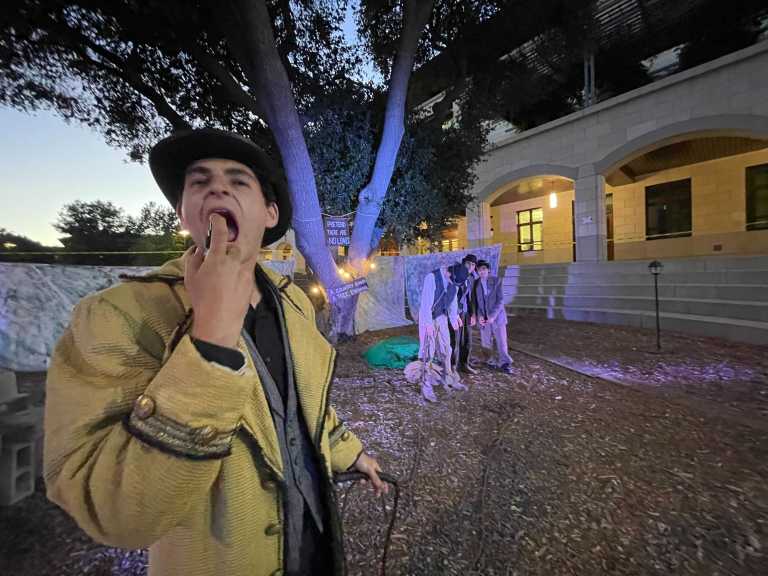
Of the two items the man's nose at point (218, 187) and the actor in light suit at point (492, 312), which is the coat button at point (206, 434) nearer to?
the man's nose at point (218, 187)

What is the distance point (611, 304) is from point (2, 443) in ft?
41.7

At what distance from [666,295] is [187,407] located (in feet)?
41.2

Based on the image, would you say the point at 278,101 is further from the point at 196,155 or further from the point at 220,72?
the point at 196,155

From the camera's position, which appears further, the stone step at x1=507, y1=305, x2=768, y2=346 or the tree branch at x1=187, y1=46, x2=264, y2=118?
the stone step at x1=507, y1=305, x2=768, y2=346

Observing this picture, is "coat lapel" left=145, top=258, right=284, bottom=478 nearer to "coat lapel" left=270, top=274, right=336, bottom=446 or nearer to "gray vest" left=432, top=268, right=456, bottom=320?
"coat lapel" left=270, top=274, right=336, bottom=446

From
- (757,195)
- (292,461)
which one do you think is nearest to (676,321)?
(757,195)

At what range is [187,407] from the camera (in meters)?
0.68

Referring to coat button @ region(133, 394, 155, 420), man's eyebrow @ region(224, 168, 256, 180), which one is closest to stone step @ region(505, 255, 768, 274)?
man's eyebrow @ region(224, 168, 256, 180)

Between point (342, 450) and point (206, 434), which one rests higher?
point (206, 434)

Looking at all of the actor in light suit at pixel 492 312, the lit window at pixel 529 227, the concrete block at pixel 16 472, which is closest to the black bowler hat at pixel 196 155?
the concrete block at pixel 16 472

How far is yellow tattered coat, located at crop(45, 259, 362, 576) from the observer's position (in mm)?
687

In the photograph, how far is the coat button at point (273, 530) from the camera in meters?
1.01

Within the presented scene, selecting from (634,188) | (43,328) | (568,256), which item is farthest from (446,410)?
(634,188)

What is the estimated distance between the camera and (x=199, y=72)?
25.5ft
